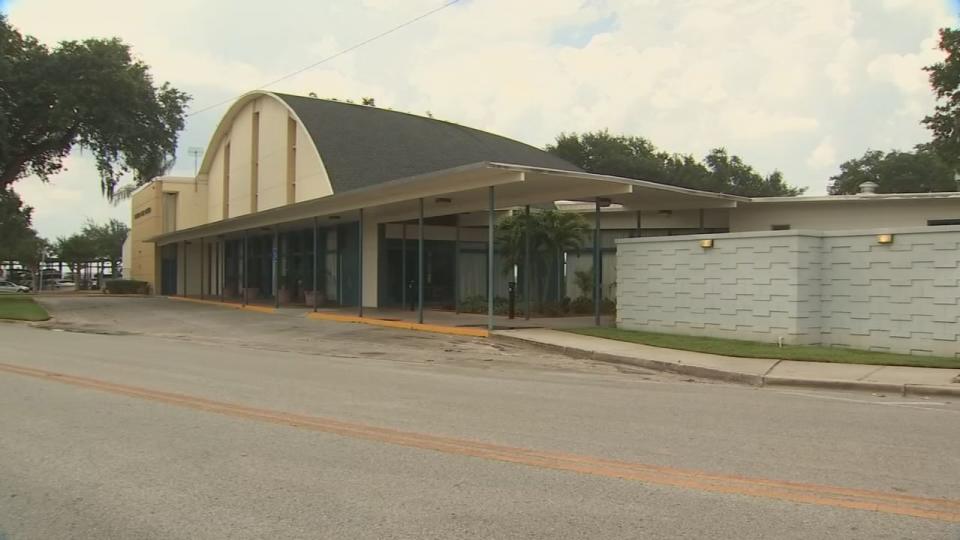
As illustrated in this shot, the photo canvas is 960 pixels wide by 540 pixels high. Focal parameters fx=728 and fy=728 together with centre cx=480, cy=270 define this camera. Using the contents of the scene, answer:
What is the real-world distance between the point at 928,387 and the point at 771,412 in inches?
129

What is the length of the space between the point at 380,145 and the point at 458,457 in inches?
1099

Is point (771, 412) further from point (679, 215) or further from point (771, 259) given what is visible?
point (679, 215)

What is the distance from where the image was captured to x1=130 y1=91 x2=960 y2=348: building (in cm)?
1975

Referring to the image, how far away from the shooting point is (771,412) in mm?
8367

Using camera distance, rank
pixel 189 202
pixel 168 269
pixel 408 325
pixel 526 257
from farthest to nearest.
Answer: pixel 168 269 → pixel 189 202 → pixel 526 257 → pixel 408 325

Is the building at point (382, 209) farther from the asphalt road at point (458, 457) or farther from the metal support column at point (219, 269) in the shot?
the asphalt road at point (458, 457)

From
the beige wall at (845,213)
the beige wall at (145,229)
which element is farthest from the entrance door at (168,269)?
the beige wall at (845,213)

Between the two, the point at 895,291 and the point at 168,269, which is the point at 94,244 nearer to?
the point at 168,269

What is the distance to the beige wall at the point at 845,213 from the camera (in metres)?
20.1

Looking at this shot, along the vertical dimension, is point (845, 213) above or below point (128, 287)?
above

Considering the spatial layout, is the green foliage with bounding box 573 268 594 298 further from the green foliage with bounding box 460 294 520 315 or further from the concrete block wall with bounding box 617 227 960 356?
the concrete block wall with bounding box 617 227 960 356

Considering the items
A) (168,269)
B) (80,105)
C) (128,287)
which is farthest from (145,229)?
(80,105)

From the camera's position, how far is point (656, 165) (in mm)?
66500

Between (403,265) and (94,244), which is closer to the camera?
(403,265)
